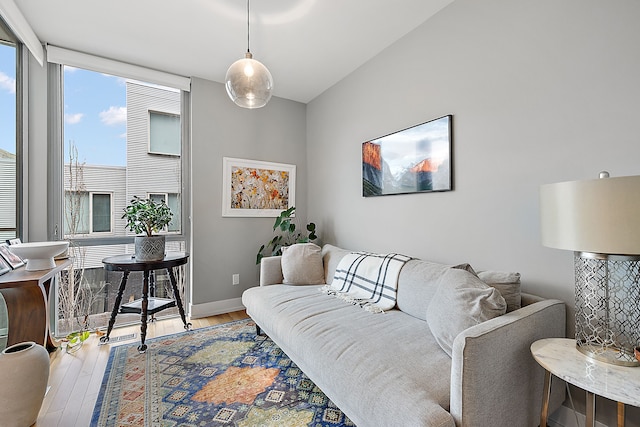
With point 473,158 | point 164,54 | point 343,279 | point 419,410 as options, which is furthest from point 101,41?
point 419,410

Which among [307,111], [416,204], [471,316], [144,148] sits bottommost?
[471,316]

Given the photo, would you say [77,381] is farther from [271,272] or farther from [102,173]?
[102,173]

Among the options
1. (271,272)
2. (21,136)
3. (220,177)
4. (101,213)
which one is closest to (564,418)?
(271,272)

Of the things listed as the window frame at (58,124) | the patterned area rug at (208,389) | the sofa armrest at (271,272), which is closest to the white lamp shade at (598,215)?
the patterned area rug at (208,389)

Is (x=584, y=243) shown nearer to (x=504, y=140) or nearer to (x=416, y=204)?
(x=504, y=140)

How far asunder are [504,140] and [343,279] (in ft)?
5.13

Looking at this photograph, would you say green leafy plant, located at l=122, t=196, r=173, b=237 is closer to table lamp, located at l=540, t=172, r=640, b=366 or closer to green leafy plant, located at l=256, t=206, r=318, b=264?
green leafy plant, located at l=256, t=206, r=318, b=264

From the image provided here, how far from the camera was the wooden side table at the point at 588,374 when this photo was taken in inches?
35.3

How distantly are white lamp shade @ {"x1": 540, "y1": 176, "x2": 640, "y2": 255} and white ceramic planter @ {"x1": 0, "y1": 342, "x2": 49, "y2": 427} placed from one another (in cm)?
258

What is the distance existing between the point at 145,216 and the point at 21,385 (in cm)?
130

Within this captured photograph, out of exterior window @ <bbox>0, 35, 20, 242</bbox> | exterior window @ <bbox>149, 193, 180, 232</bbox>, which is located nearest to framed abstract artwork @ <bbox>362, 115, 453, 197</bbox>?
exterior window @ <bbox>149, 193, 180, 232</bbox>

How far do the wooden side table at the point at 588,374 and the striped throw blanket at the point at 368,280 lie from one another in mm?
943

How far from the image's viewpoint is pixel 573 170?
145 centimetres

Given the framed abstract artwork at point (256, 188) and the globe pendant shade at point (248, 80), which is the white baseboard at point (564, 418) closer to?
the globe pendant shade at point (248, 80)
